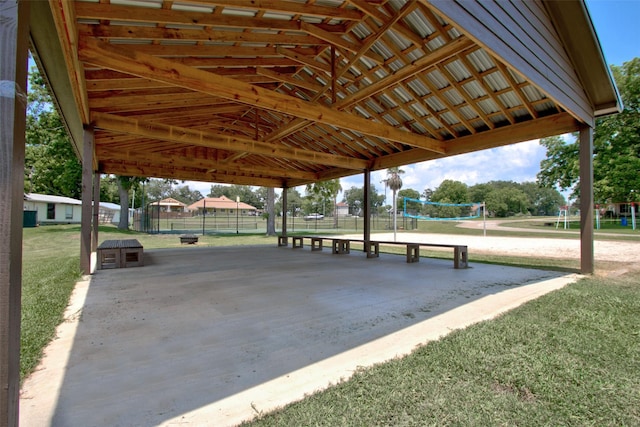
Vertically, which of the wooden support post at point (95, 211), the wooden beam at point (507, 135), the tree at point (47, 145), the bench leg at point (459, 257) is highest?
the tree at point (47, 145)

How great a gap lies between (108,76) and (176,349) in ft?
14.3

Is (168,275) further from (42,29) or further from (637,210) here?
(637,210)

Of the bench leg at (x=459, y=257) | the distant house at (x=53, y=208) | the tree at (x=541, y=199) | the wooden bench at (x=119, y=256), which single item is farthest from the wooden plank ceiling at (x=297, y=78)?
the tree at (x=541, y=199)

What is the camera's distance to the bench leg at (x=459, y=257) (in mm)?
6918

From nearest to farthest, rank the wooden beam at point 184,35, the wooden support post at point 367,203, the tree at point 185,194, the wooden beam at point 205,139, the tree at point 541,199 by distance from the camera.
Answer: the wooden beam at point 184,35
the wooden beam at point 205,139
the wooden support post at point 367,203
the tree at point 185,194
the tree at point 541,199

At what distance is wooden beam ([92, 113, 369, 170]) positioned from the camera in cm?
636

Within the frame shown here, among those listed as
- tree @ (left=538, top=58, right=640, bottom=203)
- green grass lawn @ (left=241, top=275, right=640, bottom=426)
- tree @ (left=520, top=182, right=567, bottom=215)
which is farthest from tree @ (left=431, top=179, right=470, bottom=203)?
green grass lawn @ (left=241, top=275, right=640, bottom=426)

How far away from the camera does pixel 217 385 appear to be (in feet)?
6.93

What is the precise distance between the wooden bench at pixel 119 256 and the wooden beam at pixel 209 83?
4.47 meters

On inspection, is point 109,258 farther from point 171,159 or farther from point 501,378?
point 501,378

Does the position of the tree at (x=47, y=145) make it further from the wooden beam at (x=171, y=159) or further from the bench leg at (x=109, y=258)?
the bench leg at (x=109, y=258)

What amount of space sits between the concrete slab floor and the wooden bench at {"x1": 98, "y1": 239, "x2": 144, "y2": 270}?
75cm

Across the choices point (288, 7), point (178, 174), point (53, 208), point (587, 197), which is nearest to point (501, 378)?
point (288, 7)

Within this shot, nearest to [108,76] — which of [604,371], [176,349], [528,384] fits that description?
[176,349]
